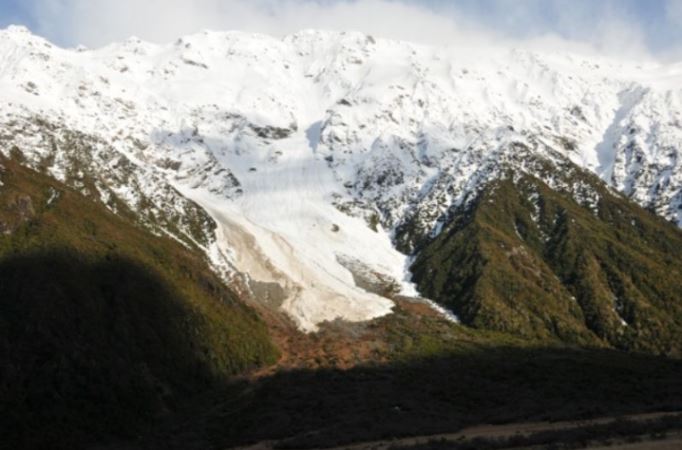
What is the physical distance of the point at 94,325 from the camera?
98125mm

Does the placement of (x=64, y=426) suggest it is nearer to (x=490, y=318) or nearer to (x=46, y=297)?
(x=46, y=297)

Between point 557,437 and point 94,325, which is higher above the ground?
point 94,325

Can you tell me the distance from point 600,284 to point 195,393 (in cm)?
12663

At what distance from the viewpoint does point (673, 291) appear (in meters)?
189

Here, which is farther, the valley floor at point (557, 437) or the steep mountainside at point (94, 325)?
the steep mountainside at point (94, 325)

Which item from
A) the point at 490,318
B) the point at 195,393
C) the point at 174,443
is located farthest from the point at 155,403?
the point at 490,318

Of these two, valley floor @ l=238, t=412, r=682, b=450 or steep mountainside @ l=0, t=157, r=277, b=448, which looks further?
steep mountainside @ l=0, t=157, r=277, b=448

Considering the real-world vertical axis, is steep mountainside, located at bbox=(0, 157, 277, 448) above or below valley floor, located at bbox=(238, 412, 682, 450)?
above

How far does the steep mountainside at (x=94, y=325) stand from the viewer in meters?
83.0

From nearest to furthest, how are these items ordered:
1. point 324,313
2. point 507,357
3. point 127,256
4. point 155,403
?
point 155,403, point 127,256, point 507,357, point 324,313

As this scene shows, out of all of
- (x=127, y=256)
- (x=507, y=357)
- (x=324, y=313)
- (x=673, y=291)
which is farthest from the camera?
(x=673, y=291)

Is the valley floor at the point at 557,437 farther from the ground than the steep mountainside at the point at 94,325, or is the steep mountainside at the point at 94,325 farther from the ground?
the steep mountainside at the point at 94,325

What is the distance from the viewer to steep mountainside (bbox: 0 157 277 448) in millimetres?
83000

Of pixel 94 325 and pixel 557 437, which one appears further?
pixel 94 325
